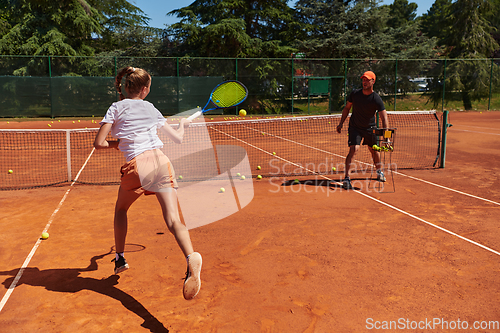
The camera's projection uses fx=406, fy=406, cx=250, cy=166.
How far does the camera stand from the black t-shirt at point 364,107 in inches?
257

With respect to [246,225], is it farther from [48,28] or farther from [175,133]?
[48,28]

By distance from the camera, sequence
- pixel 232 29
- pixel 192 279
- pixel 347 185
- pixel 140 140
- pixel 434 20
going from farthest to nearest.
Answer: pixel 434 20 → pixel 232 29 → pixel 347 185 → pixel 140 140 → pixel 192 279

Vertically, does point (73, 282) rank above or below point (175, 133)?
below

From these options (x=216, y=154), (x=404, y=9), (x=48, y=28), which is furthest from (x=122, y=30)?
(x=404, y=9)

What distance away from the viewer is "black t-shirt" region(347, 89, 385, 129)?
6.53 m

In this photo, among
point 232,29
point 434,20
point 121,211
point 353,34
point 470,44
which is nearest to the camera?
point 121,211

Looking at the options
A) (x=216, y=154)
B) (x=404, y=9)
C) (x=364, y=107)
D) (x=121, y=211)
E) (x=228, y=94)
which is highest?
(x=404, y=9)

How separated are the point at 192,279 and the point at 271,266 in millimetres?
1238

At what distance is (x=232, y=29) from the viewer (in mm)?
24219

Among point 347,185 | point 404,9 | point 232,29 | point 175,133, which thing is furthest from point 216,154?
point 404,9

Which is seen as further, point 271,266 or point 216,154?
point 216,154

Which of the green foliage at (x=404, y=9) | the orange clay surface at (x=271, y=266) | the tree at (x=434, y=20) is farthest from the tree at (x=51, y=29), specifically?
the green foliage at (x=404, y=9)

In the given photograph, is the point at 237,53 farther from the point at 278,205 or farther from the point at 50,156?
the point at 278,205

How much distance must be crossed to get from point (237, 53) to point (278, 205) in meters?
20.5
